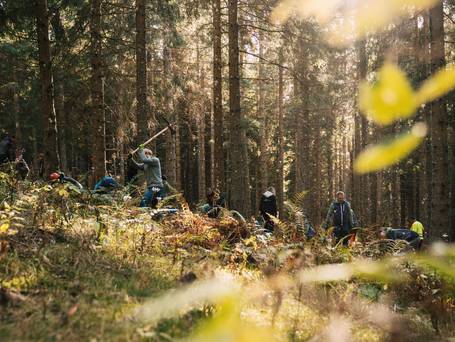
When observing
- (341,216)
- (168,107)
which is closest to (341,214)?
(341,216)

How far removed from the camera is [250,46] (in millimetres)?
17312

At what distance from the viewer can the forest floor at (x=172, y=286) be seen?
221cm

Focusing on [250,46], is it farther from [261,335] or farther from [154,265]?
[261,335]

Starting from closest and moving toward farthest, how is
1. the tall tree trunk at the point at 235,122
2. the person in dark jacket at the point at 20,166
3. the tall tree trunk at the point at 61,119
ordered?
1. the person in dark jacket at the point at 20,166
2. the tall tree trunk at the point at 235,122
3. the tall tree trunk at the point at 61,119

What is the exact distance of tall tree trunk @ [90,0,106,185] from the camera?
40.0 feet

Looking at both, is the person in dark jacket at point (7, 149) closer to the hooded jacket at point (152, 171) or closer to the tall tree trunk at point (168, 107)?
the hooded jacket at point (152, 171)

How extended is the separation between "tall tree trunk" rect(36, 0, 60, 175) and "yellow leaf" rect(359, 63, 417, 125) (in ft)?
33.2

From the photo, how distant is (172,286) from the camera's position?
3.30 meters

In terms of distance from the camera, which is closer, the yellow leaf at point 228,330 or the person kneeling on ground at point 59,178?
the yellow leaf at point 228,330

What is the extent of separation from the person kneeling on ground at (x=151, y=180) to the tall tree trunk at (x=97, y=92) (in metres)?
2.85

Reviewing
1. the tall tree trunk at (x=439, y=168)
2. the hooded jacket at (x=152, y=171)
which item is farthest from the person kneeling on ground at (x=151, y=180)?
the tall tree trunk at (x=439, y=168)

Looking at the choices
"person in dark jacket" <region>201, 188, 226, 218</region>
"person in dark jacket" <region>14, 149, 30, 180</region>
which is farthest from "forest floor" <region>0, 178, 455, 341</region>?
"person in dark jacket" <region>14, 149, 30, 180</region>

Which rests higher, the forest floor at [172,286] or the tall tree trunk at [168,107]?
the tall tree trunk at [168,107]

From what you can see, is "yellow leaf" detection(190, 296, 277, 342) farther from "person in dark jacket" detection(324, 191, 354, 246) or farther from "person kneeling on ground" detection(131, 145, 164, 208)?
"person in dark jacket" detection(324, 191, 354, 246)
